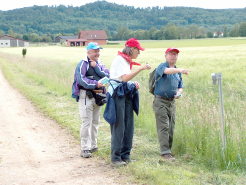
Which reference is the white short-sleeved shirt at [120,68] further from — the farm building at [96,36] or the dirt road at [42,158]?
the farm building at [96,36]

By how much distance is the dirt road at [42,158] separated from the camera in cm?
572

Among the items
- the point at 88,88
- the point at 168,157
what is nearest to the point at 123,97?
the point at 88,88

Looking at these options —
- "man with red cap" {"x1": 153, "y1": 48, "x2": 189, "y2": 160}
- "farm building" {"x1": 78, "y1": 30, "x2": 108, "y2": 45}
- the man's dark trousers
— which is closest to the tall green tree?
"farm building" {"x1": 78, "y1": 30, "x2": 108, "y2": 45}

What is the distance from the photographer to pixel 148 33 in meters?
110

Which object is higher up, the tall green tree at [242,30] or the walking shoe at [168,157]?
the tall green tree at [242,30]

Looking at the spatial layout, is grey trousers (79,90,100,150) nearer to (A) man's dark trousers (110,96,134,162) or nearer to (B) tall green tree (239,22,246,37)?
(A) man's dark trousers (110,96,134,162)

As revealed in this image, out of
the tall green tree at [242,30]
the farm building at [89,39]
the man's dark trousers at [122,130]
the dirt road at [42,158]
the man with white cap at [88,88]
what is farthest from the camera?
the farm building at [89,39]

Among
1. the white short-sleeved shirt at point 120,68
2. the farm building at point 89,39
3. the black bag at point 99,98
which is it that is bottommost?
the farm building at point 89,39

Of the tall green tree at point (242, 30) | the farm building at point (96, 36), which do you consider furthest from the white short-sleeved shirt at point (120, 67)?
the farm building at point (96, 36)

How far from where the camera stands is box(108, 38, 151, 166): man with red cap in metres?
5.94

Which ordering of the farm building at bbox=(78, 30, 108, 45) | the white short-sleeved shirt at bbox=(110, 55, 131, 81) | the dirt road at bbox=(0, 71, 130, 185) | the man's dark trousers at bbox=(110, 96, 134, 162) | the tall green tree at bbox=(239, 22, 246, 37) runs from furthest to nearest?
the farm building at bbox=(78, 30, 108, 45) < the tall green tree at bbox=(239, 22, 246, 37) < the man's dark trousers at bbox=(110, 96, 134, 162) < the white short-sleeved shirt at bbox=(110, 55, 131, 81) < the dirt road at bbox=(0, 71, 130, 185)

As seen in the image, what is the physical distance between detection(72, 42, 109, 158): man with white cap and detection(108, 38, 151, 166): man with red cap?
57cm

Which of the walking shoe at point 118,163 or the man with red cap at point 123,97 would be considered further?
the walking shoe at point 118,163

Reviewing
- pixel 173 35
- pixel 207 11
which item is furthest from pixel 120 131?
pixel 207 11
